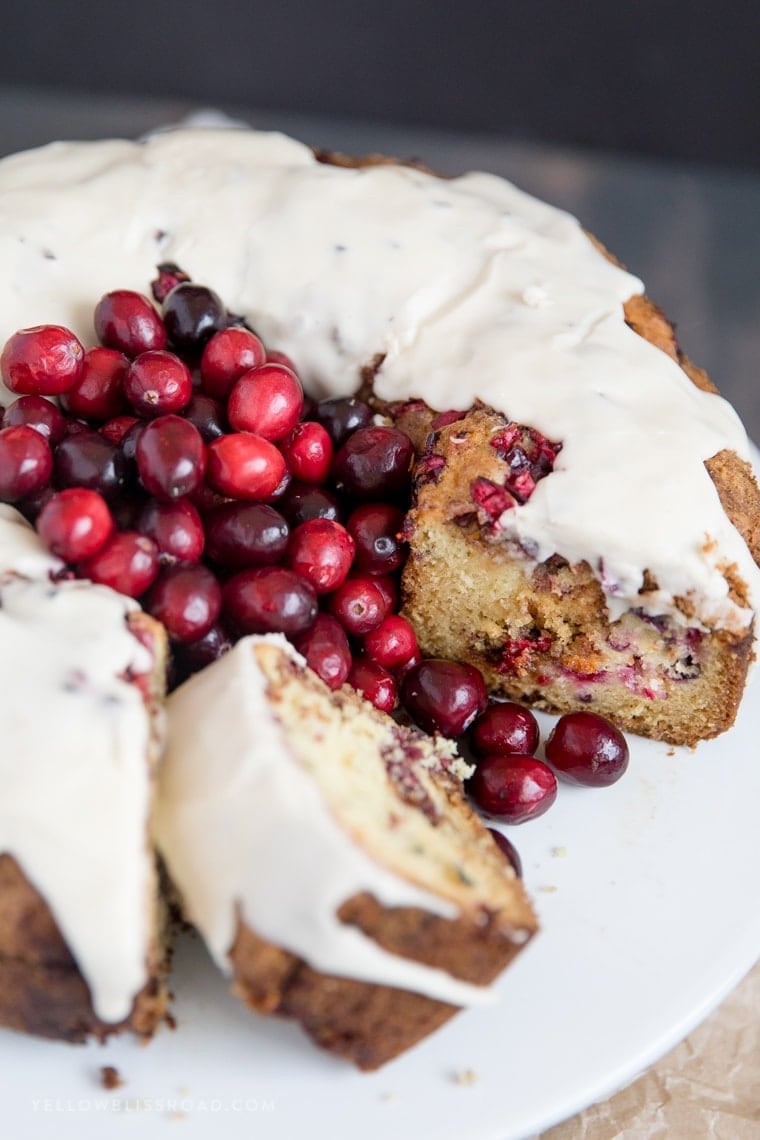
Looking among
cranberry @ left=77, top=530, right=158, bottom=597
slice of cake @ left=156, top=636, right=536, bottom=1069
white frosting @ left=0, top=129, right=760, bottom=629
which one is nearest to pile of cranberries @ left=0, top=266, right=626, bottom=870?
cranberry @ left=77, top=530, right=158, bottom=597

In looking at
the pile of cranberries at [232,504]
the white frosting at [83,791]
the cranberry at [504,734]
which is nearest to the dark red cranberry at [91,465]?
the pile of cranberries at [232,504]

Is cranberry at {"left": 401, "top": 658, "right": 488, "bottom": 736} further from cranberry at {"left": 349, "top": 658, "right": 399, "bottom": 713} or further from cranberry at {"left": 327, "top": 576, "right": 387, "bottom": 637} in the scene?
cranberry at {"left": 327, "top": 576, "right": 387, "bottom": 637}

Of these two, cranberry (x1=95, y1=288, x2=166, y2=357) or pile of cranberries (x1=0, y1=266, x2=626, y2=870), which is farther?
cranberry (x1=95, y1=288, x2=166, y2=357)

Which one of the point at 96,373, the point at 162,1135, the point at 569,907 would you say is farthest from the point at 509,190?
the point at 162,1135

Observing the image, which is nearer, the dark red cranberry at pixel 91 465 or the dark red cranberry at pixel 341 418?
the dark red cranberry at pixel 91 465

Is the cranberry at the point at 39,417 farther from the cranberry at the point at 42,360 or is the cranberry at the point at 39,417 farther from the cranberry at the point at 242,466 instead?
the cranberry at the point at 242,466

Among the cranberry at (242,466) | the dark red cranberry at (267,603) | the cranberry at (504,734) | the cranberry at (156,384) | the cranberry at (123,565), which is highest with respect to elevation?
the cranberry at (156,384)

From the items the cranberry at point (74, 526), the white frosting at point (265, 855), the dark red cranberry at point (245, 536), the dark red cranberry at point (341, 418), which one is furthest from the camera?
the dark red cranberry at point (341, 418)
